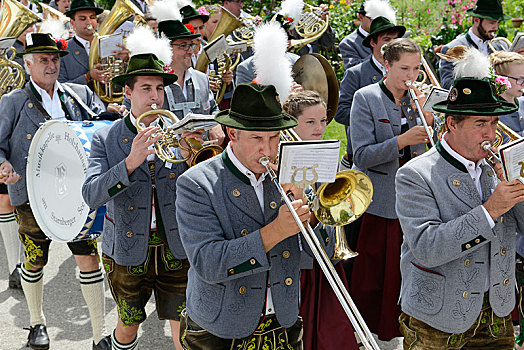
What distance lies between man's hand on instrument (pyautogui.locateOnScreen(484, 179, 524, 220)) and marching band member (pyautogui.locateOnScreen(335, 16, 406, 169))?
10.5 ft

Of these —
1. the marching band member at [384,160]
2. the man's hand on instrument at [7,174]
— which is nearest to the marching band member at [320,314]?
the marching band member at [384,160]

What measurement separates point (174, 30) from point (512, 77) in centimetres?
274

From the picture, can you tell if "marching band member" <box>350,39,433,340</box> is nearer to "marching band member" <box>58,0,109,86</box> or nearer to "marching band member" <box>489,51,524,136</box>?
"marching band member" <box>489,51,524,136</box>

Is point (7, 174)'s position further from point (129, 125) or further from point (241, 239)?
point (241, 239)

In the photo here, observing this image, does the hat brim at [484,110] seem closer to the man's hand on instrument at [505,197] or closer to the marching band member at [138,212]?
the man's hand on instrument at [505,197]

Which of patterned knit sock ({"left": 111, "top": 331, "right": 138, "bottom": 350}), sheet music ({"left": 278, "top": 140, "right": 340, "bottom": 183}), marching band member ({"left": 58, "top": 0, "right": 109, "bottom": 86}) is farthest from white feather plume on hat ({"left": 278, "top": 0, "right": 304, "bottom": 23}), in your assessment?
sheet music ({"left": 278, "top": 140, "right": 340, "bottom": 183})

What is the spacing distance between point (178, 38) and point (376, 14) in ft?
7.38

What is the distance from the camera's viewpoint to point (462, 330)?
3717 mm

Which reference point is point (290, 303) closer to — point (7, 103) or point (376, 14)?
point (7, 103)

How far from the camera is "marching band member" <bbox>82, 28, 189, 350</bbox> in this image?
4660mm

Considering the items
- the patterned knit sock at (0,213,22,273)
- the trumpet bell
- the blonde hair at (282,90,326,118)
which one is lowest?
the patterned knit sock at (0,213,22,273)

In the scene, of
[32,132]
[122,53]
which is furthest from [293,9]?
[32,132]

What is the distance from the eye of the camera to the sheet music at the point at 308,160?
305 cm

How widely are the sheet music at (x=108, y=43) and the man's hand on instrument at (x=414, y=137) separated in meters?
3.09
